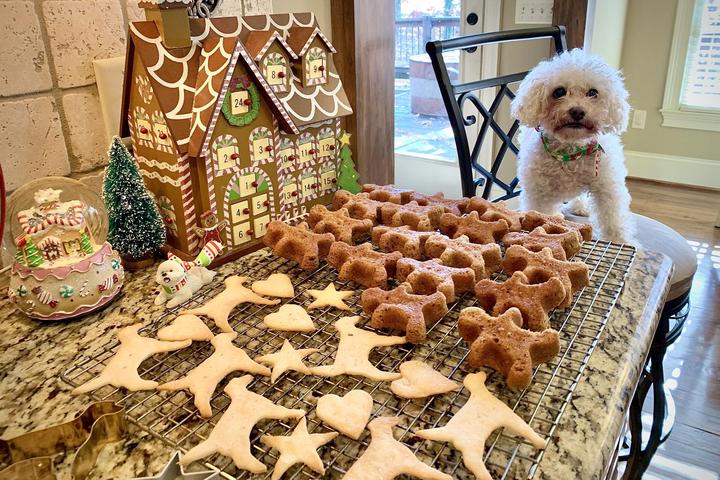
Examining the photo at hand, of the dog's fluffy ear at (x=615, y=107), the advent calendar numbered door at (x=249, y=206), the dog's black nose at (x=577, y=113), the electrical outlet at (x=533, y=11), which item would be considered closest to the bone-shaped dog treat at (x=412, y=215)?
the advent calendar numbered door at (x=249, y=206)

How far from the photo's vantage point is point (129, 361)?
80 cm

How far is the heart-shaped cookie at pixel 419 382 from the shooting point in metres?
0.73

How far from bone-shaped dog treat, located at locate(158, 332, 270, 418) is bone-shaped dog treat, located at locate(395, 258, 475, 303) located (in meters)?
0.30

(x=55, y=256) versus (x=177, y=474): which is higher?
(x=55, y=256)

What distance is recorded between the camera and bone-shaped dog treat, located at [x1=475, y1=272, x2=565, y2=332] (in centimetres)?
85

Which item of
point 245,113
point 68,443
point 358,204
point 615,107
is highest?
point 245,113

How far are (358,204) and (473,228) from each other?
26 centimetres

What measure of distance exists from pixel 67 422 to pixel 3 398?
0.53ft

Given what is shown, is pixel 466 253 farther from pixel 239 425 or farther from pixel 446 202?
pixel 239 425

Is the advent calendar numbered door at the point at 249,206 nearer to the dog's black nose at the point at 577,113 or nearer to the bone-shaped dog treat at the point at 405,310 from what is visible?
the bone-shaped dog treat at the point at 405,310

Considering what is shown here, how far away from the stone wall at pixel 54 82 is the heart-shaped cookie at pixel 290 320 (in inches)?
24.3

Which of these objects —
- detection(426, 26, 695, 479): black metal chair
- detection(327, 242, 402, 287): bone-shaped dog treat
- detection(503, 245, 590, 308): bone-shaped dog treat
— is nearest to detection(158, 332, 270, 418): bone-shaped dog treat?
detection(327, 242, 402, 287): bone-shaped dog treat

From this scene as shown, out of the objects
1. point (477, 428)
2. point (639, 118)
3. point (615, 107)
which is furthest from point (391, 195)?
point (639, 118)

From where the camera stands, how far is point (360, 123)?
184cm
